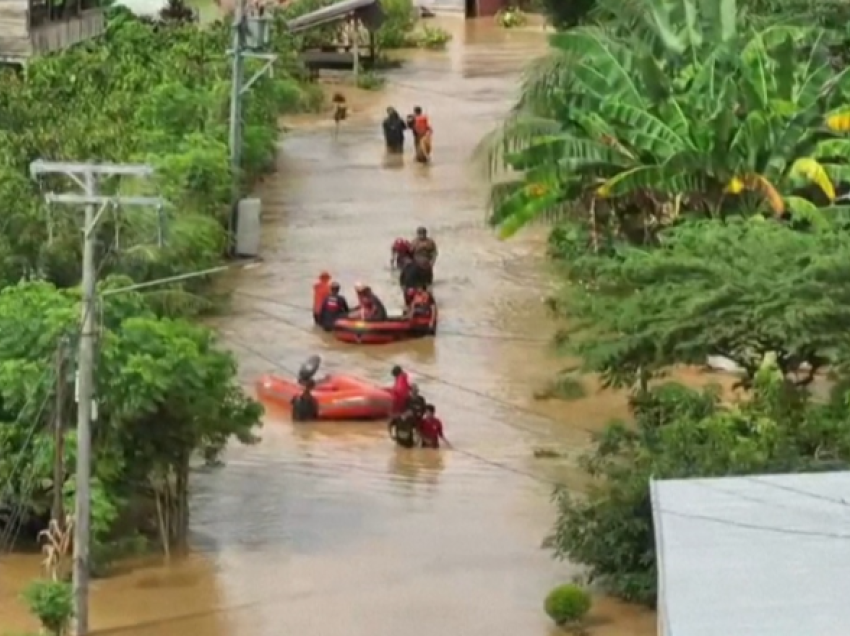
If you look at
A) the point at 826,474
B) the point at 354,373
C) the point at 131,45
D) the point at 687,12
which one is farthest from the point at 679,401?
the point at 131,45

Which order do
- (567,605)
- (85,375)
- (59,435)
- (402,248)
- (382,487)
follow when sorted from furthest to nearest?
(402,248) < (382,487) < (59,435) < (567,605) < (85,375)

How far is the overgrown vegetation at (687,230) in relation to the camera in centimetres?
2012

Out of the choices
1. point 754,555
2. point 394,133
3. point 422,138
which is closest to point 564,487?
point 754,555

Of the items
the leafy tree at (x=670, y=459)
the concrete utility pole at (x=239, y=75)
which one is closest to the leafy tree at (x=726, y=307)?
the leafy tree at (x=670, y=459)

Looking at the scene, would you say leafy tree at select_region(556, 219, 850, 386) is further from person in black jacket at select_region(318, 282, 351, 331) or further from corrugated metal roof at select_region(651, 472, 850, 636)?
person in black jacket at select_region(318, 282, 351, 331)

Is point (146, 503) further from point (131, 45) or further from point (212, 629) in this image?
point (131, 45)

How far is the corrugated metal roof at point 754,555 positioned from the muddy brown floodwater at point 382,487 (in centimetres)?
269

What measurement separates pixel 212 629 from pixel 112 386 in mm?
2286

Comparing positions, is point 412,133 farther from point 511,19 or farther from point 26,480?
point 26,480

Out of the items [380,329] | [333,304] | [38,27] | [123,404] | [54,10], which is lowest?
[380,329]

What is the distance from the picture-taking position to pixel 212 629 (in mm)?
19344

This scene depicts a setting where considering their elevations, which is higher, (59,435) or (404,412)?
(59,435)

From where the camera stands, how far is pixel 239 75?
34.2 m

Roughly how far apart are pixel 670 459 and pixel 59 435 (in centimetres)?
505
